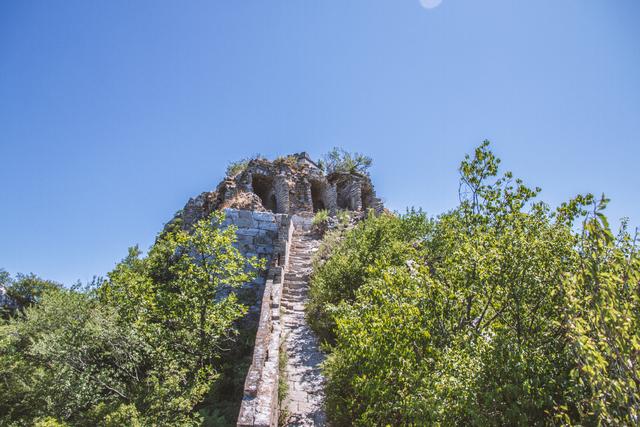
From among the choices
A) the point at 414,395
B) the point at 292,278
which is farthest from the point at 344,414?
the point at 292,278

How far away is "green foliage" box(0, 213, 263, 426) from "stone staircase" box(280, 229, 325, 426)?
1718mm

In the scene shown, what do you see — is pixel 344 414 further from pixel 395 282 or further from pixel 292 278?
pixel 292 278

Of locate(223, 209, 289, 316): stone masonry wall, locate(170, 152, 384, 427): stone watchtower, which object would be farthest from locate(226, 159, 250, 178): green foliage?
locate(223, 209, 289, 316): stone masonry wall

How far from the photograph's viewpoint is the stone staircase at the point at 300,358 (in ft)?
20.3

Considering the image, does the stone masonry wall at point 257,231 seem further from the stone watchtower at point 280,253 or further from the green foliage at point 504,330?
the green foliage at point 504,330

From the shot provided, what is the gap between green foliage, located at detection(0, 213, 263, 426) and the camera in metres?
6.98

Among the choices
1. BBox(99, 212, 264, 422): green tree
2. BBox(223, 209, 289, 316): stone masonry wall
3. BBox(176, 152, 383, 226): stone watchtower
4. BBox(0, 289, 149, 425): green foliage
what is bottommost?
BBox(0, 289, 149, 425): green foliage

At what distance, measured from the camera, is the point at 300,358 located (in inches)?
310

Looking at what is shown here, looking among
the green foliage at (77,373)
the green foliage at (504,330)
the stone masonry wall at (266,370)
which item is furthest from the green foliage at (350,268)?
the green foliage at (77,373)

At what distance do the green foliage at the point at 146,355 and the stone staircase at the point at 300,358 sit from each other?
172 cm

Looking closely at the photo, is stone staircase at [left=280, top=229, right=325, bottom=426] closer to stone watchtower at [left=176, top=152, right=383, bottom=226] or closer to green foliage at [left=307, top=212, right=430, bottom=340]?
green foliage at [left=307, top=212, right=430, bottom=340]

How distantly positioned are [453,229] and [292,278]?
7.30 m

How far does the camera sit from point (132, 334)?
8.22 m

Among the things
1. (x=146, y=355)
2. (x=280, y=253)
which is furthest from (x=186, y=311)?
(x=280, y=253)
